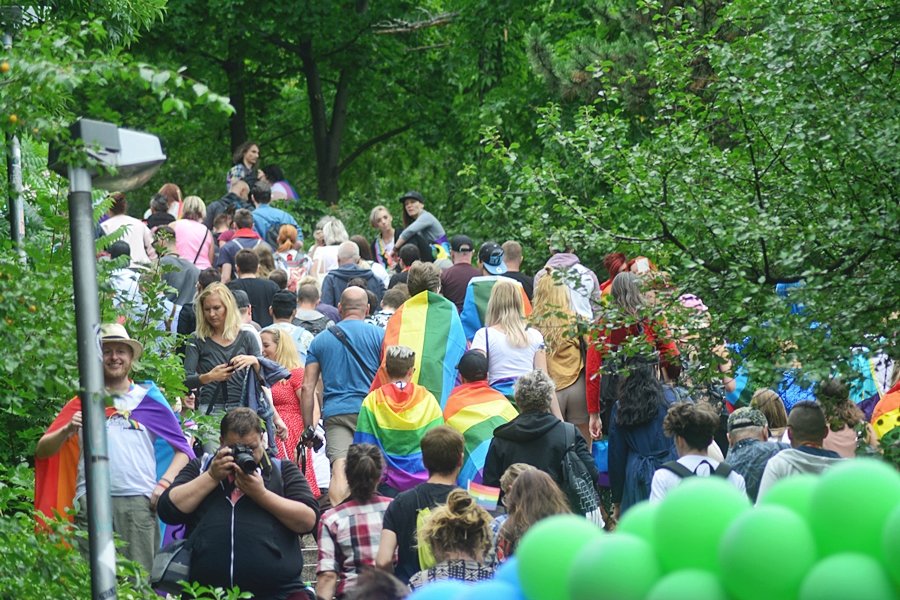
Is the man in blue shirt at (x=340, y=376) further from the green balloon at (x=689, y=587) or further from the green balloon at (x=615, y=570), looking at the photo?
the green balloon at (x=689, y=587)

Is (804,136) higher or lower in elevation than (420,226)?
lower

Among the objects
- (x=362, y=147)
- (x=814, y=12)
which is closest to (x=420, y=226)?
(x=814, y=12)

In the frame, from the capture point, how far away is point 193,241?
1648cm

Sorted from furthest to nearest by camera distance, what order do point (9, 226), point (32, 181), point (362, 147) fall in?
point (362, 147), point (32, 181), point (9, 226)

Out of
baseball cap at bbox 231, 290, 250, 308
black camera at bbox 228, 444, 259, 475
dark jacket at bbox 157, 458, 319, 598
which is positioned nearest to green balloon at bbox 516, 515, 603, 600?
black camera at bbox 228, 444, 259, 475

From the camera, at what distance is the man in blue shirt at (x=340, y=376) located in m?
11.5

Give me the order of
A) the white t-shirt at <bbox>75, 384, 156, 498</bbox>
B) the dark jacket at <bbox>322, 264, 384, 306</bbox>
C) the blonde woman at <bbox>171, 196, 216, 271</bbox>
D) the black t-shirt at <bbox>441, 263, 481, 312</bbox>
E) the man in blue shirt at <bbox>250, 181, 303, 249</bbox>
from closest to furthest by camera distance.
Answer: the white t-shirt at <bbox>75, 384, 156, 498</bbox> < the black t-shirt at <bbox>441, 263, 481, 312</bbox> < the dark jacket at <bbox>322, 264, 384, 306</bbox> < the blonde woman at <bbox>171, 196, 216, 271</bbox> < the man in blue shirt at <bbox>250, 181, 303, 249</bbox>

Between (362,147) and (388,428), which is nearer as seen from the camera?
(388,428)

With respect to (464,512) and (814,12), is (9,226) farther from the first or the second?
(814,12)

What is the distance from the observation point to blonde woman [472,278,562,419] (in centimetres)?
1184

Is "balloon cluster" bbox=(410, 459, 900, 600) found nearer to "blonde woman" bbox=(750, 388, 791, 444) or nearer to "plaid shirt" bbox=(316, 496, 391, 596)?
"plaid shirt" bbox=(316, 496, 391, 596)

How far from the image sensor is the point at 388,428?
33.9ft

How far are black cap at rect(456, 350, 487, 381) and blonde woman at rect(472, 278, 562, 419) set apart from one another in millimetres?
802

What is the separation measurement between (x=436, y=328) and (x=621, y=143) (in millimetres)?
3246
